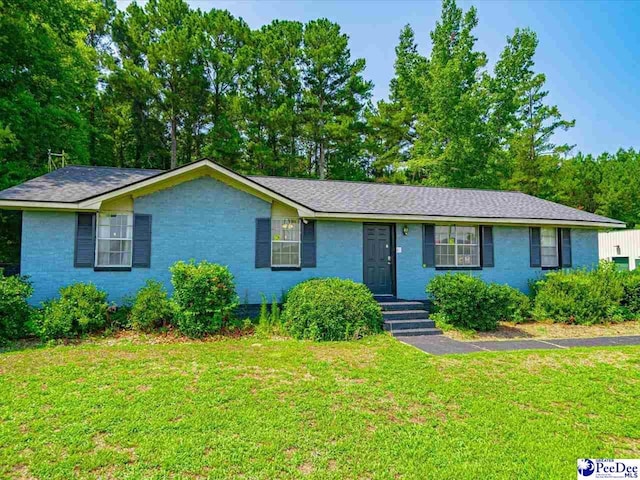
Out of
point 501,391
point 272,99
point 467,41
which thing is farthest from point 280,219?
point 467,41

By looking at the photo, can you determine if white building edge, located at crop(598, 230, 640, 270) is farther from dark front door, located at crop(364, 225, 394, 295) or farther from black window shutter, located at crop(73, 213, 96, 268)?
black window shutter, located at crop(73, 213, 96, 268)

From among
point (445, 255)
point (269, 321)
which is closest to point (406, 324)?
point (269, 321)

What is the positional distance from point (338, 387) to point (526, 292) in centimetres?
932

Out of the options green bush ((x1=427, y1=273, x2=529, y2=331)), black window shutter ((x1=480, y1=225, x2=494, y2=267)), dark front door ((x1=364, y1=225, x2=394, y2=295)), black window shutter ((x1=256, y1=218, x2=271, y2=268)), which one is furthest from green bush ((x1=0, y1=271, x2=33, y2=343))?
black window shutter ((x1=480, y1=225, x2=494, y2=267))

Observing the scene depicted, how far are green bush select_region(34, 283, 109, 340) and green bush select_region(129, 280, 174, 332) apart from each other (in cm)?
65

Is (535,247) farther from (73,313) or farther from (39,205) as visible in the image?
(39,205)

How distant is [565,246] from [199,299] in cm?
1191

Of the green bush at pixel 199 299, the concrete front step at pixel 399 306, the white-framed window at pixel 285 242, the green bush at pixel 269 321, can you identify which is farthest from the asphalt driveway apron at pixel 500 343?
the green bush at pixel 199 299

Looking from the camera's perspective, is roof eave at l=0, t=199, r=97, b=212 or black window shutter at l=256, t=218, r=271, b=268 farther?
black window shutter at l=256, t=218, r=271, b=268

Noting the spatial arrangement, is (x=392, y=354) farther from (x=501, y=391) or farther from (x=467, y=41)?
(x=467, y=41)

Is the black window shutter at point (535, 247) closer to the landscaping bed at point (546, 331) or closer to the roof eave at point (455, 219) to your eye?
the roof eave at point (455, 219)

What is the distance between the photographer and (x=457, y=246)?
37.8ft

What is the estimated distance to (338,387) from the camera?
509cm

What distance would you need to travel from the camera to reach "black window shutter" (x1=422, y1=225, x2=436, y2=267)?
36.1 ft
